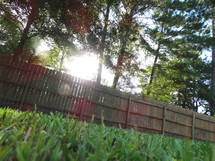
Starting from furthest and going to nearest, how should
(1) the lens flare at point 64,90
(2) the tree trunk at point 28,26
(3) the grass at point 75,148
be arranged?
(2) the tree trunk at point 28,26, (1) the lens flare at point 64,90, (3) the grass at point 75,148

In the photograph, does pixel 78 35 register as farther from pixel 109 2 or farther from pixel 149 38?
pixel 149 38

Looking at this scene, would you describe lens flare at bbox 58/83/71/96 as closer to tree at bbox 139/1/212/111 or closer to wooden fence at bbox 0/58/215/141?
wooden fence at bbox 0/58/215/141

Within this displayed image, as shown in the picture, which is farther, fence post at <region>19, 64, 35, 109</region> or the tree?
the tree

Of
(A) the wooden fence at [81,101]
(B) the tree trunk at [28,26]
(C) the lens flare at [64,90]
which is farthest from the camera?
(B) the tree trunk at [28,26]

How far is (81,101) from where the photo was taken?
5867 millimetres

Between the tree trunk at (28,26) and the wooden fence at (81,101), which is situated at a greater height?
the tree trunk at (28,26)

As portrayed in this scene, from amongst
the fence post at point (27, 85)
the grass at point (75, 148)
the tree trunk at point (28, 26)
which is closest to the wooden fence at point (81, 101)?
the fence post at point (27, 85)

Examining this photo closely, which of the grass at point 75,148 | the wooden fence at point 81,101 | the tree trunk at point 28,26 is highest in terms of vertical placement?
the tree trunk at point 28,26

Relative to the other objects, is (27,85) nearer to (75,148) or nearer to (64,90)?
(64,90)

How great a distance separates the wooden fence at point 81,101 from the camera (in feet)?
16.8

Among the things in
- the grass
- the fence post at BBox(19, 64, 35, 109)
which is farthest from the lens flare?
the grass

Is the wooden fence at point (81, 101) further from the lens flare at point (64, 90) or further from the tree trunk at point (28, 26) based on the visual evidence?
the tree trunk at point (28, 26)

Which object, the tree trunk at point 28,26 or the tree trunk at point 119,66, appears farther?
the tree trunk at point 119,66

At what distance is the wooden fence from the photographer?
5129mm
